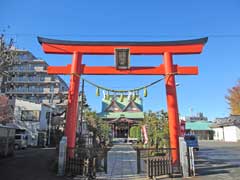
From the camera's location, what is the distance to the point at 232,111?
48031 mm

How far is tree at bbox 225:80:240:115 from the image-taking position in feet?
141

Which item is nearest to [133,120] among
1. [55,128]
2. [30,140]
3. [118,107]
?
[118,107]

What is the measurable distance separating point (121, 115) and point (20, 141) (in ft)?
88.4

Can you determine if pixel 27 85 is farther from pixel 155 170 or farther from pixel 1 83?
pixel 155 170

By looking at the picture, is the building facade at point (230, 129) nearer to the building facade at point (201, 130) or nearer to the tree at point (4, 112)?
the building facade at point (201, 130)

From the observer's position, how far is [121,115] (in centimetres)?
5550

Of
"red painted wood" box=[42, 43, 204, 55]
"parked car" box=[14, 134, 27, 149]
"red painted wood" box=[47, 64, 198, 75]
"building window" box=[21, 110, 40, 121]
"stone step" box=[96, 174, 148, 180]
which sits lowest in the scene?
"stone step" box=[96, 174, 148, 180]

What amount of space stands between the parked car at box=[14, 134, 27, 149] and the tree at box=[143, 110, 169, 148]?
1706 centimetres

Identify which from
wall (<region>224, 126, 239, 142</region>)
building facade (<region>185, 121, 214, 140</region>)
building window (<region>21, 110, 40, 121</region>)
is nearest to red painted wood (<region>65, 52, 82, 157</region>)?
building window (<region>21, 110, 40, 121</region>)

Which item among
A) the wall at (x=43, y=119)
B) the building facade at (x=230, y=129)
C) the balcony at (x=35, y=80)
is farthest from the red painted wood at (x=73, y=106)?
the balcony at (x=35, y=80)

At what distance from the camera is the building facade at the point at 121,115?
55656 mm

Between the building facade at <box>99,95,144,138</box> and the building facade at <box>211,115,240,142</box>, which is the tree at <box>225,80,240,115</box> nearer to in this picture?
the building facade at <box>211,115,240,142</box>

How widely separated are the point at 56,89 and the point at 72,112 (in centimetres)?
4962

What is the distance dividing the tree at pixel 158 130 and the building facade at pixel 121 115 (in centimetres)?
2870
